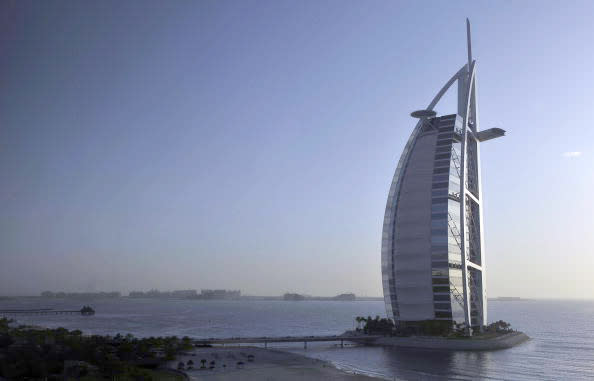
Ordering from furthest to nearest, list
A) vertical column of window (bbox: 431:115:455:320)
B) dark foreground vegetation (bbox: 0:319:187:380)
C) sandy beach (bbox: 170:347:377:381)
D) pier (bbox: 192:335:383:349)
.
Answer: vertical column of window (bbox: 431:115:455:320) → pier (bbox: 192:335:383:349) → sandy beach (bbox: 170:347:377:381) → dark foreground vegetation (bbox: 0:319:187:380)

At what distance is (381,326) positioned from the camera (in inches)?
3989

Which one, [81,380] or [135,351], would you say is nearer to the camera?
[81,380]

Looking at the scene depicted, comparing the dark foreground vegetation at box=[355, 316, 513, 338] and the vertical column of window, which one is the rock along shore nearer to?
the dark foreground vegetation at box=[355, 316, 513, 338]

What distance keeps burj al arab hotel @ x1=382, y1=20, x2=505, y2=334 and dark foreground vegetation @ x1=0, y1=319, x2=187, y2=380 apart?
44.6 metres

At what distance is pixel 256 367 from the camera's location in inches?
2589

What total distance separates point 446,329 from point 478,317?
13350 mm

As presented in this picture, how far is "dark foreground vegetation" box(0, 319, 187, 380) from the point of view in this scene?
5194 centimetres

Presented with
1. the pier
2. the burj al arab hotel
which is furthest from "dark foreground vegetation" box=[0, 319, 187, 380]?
the burj al arab hotel

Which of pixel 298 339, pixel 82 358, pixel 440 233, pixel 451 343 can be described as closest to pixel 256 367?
pixel 82 358

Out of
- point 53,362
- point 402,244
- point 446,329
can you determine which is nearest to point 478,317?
point 446,329

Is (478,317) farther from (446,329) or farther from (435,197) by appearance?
(435,197)

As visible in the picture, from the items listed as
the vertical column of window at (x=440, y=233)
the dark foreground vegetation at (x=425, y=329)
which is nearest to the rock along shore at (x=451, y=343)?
the dark foreground vegetation at (x=425, y=329)

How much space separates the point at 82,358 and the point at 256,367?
768 inches

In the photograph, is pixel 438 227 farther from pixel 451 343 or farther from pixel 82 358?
pixel 82 358
